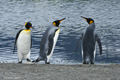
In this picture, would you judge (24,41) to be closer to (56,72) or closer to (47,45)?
(47,45)

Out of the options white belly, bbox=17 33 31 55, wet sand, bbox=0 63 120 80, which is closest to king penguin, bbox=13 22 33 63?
white belly, bbox=17 33 31 55

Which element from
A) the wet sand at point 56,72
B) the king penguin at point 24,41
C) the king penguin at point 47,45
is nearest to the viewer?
the wet sand at point 56,72

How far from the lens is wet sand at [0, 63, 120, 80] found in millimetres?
7152

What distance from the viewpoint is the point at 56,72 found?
7.75 m

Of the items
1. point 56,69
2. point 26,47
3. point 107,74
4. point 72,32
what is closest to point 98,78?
point 107,74

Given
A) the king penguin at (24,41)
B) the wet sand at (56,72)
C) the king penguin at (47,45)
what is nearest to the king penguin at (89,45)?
the king penguin at (47,45)

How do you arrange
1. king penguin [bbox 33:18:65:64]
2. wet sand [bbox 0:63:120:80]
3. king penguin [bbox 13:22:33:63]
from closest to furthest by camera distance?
wet sand [bbox 0:63:120:80], king penguin [bbox 33:18:65:64], king penguin [bbox 13:22:33:63]

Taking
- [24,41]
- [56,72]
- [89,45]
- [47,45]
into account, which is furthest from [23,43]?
[56,72]

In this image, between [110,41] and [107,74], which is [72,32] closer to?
[110,41]

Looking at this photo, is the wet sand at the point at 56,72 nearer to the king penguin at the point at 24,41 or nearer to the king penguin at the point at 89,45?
the king penguin at the point at 89,45

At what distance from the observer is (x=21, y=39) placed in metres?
10.2

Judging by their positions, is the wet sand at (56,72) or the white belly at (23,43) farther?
the white belly at (23,43)

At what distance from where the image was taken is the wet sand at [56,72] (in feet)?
23.5

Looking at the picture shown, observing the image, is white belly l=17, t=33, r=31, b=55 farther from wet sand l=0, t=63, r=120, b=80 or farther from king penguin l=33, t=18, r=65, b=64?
wet sand l=0, t=63, r=120, b=80
